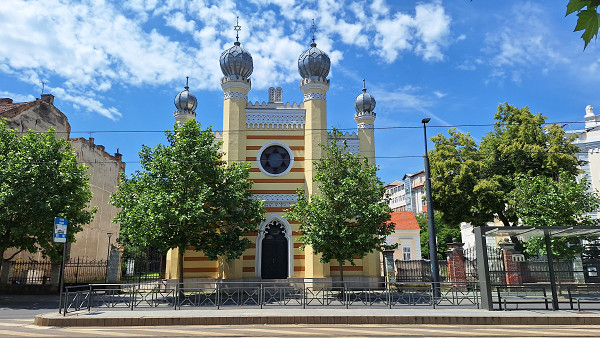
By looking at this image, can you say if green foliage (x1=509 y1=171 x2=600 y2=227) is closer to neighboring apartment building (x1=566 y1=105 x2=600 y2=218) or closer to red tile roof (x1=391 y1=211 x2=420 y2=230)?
neighboring apartment building (x1=566 y1=105 x2=600 y2=218)

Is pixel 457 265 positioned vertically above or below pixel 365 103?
below

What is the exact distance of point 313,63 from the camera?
25.6 metres

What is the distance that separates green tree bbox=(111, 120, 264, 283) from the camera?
1936 centimetres

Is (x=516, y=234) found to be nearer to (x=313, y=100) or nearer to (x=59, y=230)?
(x=313, y=100)

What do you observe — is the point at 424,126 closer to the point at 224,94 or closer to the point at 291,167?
the point at 291,167

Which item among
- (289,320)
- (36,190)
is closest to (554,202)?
(289,320)

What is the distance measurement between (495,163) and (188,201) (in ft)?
61.0

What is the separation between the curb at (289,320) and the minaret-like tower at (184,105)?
675 inches

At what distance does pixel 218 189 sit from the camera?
2134 centimetres

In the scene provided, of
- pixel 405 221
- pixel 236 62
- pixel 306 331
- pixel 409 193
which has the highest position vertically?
pixel 409 193

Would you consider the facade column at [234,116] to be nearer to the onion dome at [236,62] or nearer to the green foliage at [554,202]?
the onion dome at [236,62]

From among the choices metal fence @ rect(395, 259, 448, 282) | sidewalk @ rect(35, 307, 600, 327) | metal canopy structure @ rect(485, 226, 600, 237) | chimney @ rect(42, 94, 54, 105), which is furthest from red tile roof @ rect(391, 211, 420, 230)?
chimney @ rect(42, 94, 54, 105)

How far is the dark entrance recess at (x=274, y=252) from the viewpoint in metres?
23.7

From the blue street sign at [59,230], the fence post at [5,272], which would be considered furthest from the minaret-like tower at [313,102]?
A: the fence post at [5,272]
